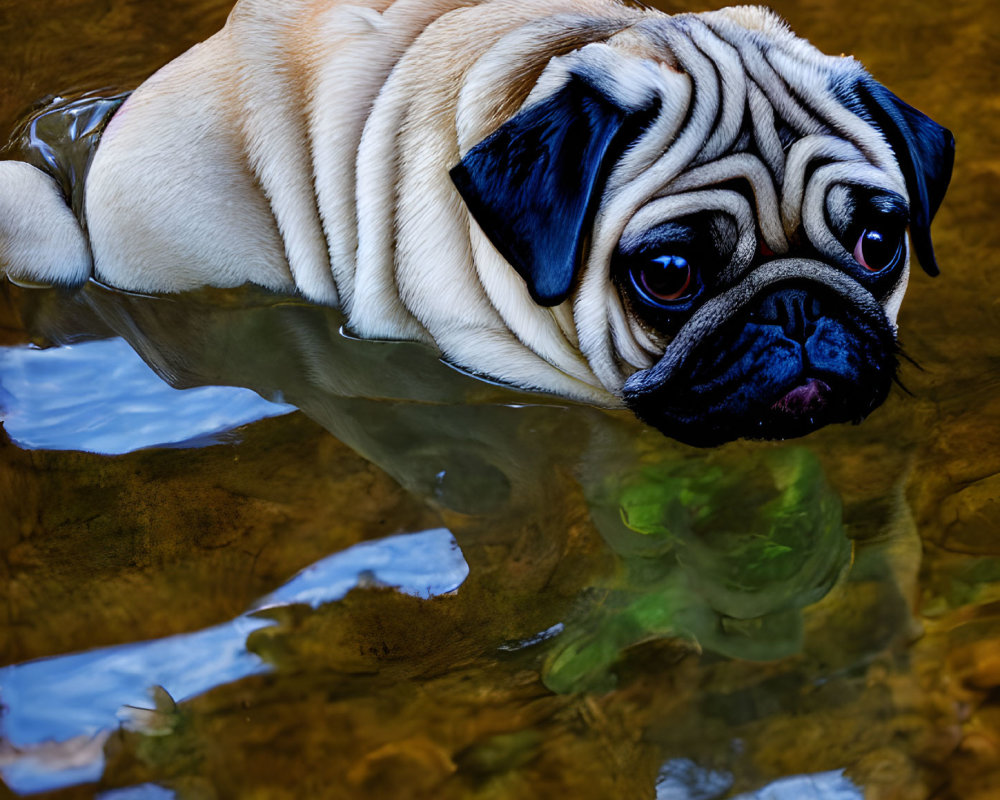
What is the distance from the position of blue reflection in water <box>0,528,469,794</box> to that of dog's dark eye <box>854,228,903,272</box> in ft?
3.95

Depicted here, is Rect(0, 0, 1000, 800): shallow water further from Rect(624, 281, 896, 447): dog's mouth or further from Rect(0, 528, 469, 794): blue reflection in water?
Rect(624, 281, 896, 447): dog's mouth

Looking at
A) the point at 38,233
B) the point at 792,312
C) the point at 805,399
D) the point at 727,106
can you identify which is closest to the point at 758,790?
the point at 805,399

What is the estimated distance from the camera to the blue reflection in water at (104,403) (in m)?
2.91

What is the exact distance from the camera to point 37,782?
2.16 m

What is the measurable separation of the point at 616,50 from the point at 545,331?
0.71 meters

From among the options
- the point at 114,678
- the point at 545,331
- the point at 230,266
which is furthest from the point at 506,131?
the point at 114,678

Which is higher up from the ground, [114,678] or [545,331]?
[545,331]

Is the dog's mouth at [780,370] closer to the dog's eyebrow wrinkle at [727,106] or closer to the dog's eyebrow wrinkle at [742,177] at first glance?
the dog's eyebrow wrinkle at [742,177]


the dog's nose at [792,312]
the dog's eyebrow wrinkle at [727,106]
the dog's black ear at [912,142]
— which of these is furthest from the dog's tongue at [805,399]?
the dog's eyebrow wrinkle at [727,106]

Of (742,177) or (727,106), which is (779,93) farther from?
(742,177)

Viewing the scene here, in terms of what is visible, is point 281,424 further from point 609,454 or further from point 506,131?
point 506,131

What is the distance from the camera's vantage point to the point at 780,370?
229cm

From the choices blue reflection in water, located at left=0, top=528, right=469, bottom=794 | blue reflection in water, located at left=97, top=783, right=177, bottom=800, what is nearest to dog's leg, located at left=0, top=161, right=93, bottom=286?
blue reflection in water, located at left=0, top=528, right=469, bottom=794

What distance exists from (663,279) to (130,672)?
150 centimetres
